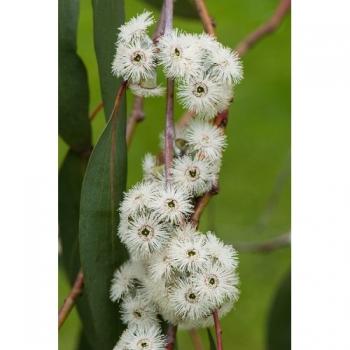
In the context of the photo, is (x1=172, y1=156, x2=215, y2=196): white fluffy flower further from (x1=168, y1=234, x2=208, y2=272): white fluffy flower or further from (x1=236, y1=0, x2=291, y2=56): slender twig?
(x1=236, y1=0, x2=291, y2=56): slender twig

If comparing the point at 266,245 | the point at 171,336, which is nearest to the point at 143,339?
the point at 171,336

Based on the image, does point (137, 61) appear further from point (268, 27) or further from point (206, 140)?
point (268, 27)

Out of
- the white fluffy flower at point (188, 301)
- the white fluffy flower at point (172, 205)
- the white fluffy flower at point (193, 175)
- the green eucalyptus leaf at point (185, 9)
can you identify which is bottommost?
the white fluffy flower at point (188, 301)

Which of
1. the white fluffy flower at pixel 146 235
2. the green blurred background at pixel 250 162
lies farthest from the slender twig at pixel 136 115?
the white fluffy flower at pixel 146 235

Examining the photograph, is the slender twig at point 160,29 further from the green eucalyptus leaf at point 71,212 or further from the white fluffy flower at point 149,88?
→ the green eucalyptus leaf at point 71,212

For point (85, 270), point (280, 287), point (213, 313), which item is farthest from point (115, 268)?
point (280, 287)

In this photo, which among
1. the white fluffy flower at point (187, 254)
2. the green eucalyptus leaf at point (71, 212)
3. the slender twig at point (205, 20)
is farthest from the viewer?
the green eucalyptus leaf at point (71, 212)
